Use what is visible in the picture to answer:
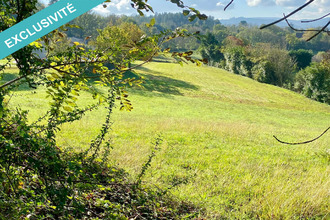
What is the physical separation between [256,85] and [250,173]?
45491mm

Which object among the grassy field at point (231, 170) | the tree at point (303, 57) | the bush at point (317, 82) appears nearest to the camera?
the grassy field at point (231, 170)

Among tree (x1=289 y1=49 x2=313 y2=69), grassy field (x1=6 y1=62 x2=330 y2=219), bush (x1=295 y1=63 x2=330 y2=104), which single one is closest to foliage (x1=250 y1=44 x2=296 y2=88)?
bush (x1=295 y1=63 x2=330 y2=104)

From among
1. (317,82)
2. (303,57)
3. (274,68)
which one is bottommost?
(317,82)

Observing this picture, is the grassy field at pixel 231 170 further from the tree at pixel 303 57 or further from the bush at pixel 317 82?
the tree at pixel 303 57

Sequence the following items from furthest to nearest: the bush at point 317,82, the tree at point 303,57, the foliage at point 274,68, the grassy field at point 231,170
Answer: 1. the tree at point 303,57
2. the foliage at point 274,68
3. the bush at point 317,82
4. the grassy field at point 231,170

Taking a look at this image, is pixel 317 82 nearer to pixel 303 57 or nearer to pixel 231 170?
pixel 303 57

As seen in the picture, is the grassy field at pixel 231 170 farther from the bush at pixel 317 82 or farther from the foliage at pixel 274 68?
the foliage at pixel 274 68

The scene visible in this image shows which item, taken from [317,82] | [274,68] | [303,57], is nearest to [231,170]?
[317,82]

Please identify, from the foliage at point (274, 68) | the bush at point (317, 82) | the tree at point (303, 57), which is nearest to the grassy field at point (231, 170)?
the bush at point (317, 82)

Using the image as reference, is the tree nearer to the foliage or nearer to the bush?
the foliage

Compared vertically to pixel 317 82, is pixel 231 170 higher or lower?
higher

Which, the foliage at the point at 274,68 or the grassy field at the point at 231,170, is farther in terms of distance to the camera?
the foliage at the point at 274,68

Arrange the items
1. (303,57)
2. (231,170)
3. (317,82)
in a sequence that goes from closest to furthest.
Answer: (231,170)
(317,82)
(303,57)

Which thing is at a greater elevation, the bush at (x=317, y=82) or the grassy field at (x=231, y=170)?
the grassy field at (x=231, y=170)
